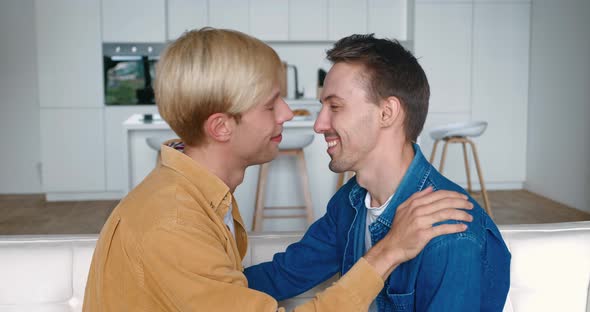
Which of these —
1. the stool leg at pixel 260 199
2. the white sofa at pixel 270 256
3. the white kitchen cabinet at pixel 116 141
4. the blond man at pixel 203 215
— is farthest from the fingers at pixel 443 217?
the white kitchen cabinet at pixel 116 141

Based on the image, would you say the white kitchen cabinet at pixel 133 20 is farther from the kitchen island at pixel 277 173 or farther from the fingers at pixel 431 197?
the fingers at pixel 431 197

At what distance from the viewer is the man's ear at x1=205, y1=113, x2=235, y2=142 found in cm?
125

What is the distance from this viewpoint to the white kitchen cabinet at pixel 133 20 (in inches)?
246

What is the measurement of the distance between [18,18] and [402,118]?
6.35 metres

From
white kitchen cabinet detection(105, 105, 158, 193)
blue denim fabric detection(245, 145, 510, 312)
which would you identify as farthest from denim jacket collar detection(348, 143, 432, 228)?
white kitchen cabinet detection(105, 105, 158, 193)

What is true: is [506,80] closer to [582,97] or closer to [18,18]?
[582,97]

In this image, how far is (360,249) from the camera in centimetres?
152

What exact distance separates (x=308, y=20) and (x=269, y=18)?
409 millimetres

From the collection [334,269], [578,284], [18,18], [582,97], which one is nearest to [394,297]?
[334,269]

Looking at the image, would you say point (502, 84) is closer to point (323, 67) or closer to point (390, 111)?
point (323, 67)

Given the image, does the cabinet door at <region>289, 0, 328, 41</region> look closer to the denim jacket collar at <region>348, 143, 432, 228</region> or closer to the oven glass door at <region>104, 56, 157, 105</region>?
the oven glass door at <region>104, 56, 157, 105</region>

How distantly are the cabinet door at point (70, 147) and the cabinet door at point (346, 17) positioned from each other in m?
2.54

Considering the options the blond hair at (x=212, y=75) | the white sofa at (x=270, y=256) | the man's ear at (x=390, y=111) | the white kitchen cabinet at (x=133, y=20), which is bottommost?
the white sofa at (x=270, y=256)

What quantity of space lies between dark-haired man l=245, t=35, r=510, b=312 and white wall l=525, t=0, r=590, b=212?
460 centimetres
